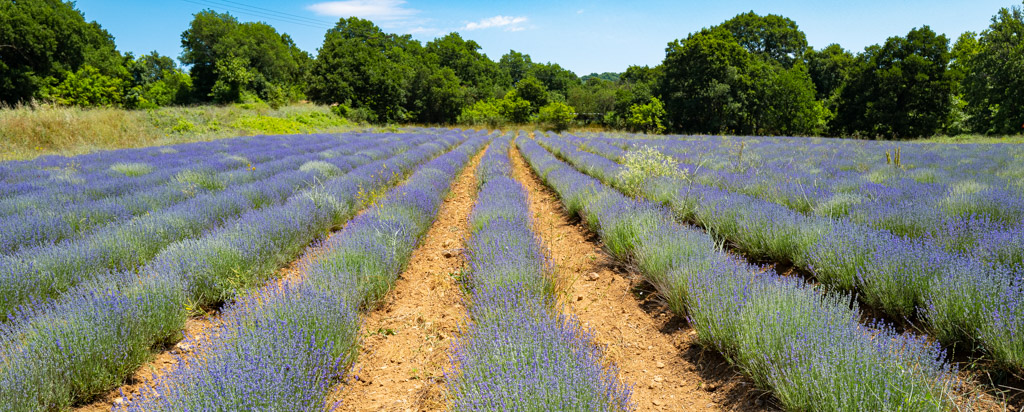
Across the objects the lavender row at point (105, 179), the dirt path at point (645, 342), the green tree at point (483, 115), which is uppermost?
the green tree at point (483, 115)

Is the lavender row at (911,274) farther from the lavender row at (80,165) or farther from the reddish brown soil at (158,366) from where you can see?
the lavender row at (80,165)

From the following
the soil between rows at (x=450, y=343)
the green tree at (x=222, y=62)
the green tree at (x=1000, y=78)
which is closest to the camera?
the soil between rows at (x=450, y=343)

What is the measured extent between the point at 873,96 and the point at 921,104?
2.48m

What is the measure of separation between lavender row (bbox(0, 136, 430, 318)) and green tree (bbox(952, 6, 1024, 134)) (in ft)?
113

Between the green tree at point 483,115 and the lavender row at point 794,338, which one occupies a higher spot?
the green tree at point 483,115

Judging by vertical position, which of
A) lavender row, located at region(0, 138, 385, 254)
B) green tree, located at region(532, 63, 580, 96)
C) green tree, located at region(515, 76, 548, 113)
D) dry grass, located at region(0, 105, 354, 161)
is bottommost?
lavender row, located at region(0, 138, 385, 254)

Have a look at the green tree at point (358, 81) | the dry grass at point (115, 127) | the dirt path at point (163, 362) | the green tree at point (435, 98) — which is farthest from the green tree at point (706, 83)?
the dirt path at point (163, 362)

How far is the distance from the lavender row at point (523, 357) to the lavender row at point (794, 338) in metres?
Answer: 0.65

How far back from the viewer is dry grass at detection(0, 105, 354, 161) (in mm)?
11641

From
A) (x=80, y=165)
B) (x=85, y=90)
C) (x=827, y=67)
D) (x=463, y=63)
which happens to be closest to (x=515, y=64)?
(x=463, y=63)

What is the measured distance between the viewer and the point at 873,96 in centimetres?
2780

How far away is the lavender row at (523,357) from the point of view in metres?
1.47

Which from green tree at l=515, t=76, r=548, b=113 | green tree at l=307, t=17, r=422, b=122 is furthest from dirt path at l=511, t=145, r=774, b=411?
green tree at l=515, t=76, r=548, b=113

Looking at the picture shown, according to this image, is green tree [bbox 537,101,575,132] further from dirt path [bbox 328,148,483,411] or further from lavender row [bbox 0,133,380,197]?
dirt path [bbox 328,148,483,411]
